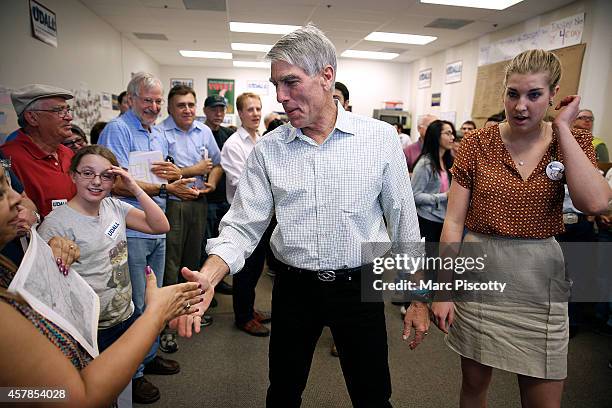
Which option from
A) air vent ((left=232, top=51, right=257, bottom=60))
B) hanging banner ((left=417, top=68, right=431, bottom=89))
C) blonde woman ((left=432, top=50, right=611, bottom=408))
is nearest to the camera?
blonde woman ((left=432, top=50, right=611, bottom=408))

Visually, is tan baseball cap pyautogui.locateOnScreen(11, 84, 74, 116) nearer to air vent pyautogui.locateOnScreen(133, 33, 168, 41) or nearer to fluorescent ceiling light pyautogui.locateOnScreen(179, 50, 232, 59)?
air vent pyautogui.locateOnScreen(133, 33, 168, 41)

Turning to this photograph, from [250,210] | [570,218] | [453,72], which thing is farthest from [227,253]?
[453,72]

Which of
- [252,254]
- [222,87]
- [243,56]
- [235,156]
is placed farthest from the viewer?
[222,87]

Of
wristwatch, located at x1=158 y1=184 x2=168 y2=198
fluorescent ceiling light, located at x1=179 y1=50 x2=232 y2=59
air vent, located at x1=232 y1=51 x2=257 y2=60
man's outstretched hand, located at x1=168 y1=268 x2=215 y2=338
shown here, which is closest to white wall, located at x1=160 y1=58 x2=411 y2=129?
air vent, located at x1=232 y1=51 x2=257 y2=60

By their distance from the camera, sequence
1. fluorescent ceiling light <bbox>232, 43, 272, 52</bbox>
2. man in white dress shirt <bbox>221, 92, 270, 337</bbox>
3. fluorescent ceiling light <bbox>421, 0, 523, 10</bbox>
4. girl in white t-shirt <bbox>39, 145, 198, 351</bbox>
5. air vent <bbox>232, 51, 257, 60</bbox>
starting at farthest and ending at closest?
Result: air vent <bbox>232, 51, 257, 60</bbox>
fluorescent ceiling light <bbox>232, 43, 272, 52</bbox>
fluorescent ceiling light <bbox>421, 0, 523, 10</bbox>
man in white dress shirt <bbox>221, 92, 270, 337</bbox>
girl in white t-shirt <bbox>39, 145, 198, 351</bbox>

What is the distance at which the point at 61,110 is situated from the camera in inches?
76.6

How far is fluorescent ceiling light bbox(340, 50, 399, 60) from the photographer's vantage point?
915 cm

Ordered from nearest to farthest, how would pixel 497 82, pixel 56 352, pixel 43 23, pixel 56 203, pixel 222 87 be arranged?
pixel 56 352 < pixel 56 203 < pixel 43 23 < pixel 497 82 < pixel 222 87

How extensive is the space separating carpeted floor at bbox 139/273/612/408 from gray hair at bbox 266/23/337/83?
185 centimetres

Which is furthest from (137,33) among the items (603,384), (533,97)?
(603,384)

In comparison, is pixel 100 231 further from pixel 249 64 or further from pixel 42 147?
pixel 249 64

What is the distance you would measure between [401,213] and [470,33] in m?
6.87

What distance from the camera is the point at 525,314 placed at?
1.40 m

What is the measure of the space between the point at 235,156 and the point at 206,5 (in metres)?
3.76
